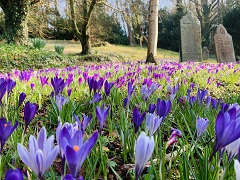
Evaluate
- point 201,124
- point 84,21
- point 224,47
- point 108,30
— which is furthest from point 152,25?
point 108,30

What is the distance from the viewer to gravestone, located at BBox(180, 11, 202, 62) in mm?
10664

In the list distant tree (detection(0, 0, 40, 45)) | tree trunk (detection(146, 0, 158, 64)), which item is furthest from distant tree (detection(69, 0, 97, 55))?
tree trunk (detection(146, 0, 158, 64))

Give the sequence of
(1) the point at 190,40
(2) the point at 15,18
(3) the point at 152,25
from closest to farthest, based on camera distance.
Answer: (3) the point at 152,25 < (1) the point at 190,40 < (2) the point at 15,18

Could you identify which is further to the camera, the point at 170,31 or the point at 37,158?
the point at 170,31

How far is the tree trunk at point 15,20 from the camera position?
12516 mm

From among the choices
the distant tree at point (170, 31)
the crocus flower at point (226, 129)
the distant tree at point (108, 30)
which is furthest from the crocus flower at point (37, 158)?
the distant tree at point (170, 31)

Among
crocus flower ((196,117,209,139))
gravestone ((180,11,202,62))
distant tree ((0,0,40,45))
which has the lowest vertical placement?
crocus flower ((196,117,209,139))

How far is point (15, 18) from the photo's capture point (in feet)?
41.5

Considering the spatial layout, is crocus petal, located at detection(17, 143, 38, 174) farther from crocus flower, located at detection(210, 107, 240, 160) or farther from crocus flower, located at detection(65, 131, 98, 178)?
crocus flower, located at detection(210, 107, 240, 160)

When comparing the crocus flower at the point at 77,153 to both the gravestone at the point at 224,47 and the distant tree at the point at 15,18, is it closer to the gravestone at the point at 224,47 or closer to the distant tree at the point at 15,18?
the gravestone at the point at 224,47

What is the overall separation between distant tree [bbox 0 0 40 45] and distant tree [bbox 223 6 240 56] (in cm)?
1633

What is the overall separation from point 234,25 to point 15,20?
17.3 metres

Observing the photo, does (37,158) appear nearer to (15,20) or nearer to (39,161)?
(39,161)

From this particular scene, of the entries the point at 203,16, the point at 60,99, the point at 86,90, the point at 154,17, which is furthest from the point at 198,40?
the point at 203,16
